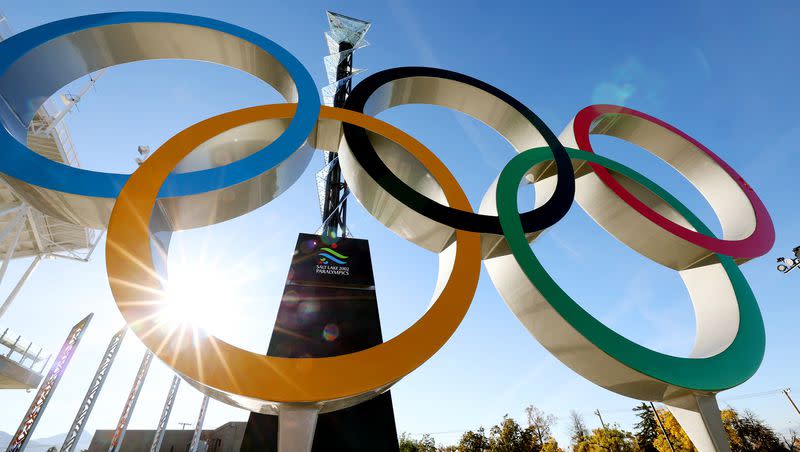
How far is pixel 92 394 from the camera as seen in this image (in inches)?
389

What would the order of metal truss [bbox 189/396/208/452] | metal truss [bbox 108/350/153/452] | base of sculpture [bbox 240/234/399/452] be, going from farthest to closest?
metal truss [bbox 189/396/208/452], metal truss [bbox 108/350/153/452], base of sculpture [bbox 240/234/399/452]

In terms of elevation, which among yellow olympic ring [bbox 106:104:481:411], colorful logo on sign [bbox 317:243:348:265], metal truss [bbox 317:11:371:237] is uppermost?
metal truss [bbox 317:11:371:237]

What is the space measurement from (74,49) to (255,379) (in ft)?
20.8

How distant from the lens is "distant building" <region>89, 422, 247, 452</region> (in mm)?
21906

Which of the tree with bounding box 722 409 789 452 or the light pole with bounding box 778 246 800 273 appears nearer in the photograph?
the light pole with bounding box 778 246 800 273

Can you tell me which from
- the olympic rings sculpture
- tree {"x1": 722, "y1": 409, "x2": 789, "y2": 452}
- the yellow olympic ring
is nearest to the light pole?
the olympic rings sculpture

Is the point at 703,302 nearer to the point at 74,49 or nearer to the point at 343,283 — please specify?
the point at 343,283

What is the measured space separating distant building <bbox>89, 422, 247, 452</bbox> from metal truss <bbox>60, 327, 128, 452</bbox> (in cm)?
1419

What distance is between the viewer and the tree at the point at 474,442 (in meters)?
40.2

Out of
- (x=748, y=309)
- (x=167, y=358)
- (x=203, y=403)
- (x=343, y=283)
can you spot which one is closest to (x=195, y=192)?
(x=167, y=358)

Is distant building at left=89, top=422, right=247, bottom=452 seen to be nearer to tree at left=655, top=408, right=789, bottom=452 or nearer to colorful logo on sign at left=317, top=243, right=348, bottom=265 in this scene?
colorful logo on sign at left=317, top=243, right=348, bottom=265

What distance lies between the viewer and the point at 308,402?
3.77 meters

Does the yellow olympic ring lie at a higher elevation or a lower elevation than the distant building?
lower

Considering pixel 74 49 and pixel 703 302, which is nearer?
pixel 74 49
